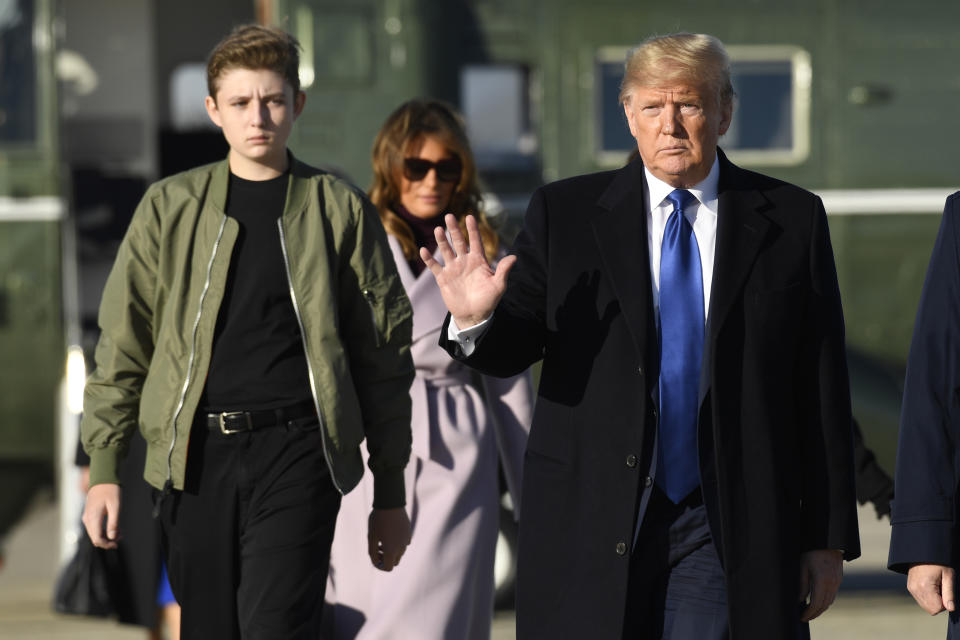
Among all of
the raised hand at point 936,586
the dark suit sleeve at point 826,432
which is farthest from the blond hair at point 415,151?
the raised hand at point 936,586

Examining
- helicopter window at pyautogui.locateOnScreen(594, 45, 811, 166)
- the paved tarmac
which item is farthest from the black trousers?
helicopter window at pyautogui.locateOnScreen(594, 45, 811, 166)

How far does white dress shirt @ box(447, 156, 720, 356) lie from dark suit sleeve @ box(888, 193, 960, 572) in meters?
0.43

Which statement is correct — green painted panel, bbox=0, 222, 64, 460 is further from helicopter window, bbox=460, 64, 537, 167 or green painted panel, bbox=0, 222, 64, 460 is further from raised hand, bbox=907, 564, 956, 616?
raised hand, bbox=907, 564, 956, 616

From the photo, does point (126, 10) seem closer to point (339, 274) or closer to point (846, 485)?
point (339, 274)

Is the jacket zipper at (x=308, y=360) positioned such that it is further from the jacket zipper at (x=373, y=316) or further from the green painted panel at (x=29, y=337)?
the green painted panel at (x=29, y=337)

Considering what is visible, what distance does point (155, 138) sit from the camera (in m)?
7.94

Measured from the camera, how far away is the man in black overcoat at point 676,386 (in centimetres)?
271

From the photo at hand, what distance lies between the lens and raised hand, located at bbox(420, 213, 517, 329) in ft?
8.99

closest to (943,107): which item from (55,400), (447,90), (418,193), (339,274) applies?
(447,90)

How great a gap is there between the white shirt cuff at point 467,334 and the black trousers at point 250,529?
546 millimetres

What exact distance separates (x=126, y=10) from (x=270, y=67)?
4.88 m

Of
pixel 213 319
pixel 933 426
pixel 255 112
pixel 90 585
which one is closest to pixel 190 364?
pixel 213 319

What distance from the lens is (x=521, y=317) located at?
2.83 metres

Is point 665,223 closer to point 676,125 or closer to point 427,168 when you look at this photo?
point 676,125
